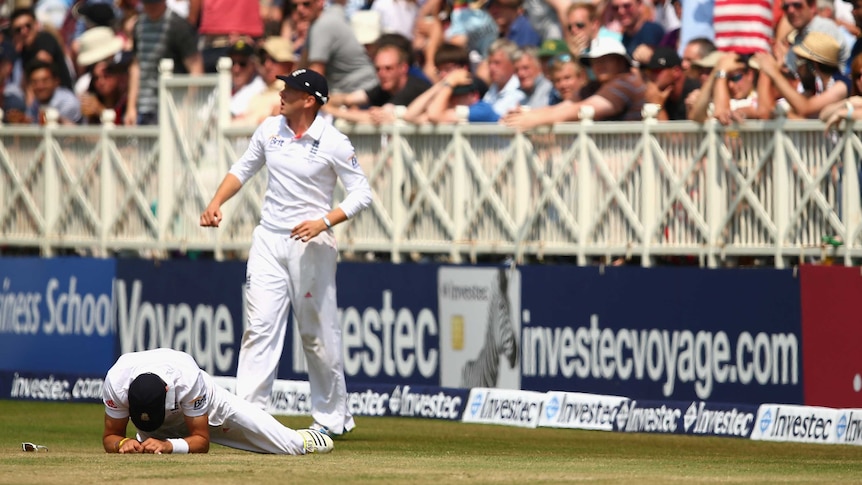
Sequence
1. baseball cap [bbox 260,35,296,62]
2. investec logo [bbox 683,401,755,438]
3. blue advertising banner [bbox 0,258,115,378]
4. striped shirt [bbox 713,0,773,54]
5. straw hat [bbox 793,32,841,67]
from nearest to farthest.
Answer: investec logo [bbox 683,401,755,438], straw hat [bbox 793,32,841,67], striped shirt [bbox 713,0,773,54], baseball cap [bbox 260,35,296,62], blue advertising banner [bbox 0,258,115,378]

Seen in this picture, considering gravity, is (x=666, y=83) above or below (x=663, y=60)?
below

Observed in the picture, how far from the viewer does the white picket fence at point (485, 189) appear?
13.0m

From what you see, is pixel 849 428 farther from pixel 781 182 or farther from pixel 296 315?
pixel 296 315

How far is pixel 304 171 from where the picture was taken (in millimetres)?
11742

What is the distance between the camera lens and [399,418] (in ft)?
47.3

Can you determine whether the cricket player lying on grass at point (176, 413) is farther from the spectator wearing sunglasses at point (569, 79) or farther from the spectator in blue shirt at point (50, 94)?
the spectator in blue shirt at point (50, 94)

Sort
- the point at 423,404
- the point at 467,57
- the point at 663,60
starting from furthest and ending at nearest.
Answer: the point at 467,57 → the point at 423,404 → the point at 663,60

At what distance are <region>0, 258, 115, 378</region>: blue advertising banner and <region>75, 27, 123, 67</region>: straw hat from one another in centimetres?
233

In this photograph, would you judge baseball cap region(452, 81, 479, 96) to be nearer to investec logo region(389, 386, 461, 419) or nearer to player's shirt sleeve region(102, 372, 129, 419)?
investec logo region(389, 386, 461, 419)

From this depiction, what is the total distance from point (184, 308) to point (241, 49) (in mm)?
2502

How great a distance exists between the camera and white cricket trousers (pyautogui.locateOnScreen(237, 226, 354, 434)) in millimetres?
11609

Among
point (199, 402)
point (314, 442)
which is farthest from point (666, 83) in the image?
point (199, 402)

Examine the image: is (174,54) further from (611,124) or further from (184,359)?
(184,359)

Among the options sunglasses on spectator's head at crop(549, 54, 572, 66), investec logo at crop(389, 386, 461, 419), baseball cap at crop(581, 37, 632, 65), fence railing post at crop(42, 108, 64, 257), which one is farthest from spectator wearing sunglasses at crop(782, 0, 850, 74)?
fence railing post at crop(42, 108, 64, 257)
